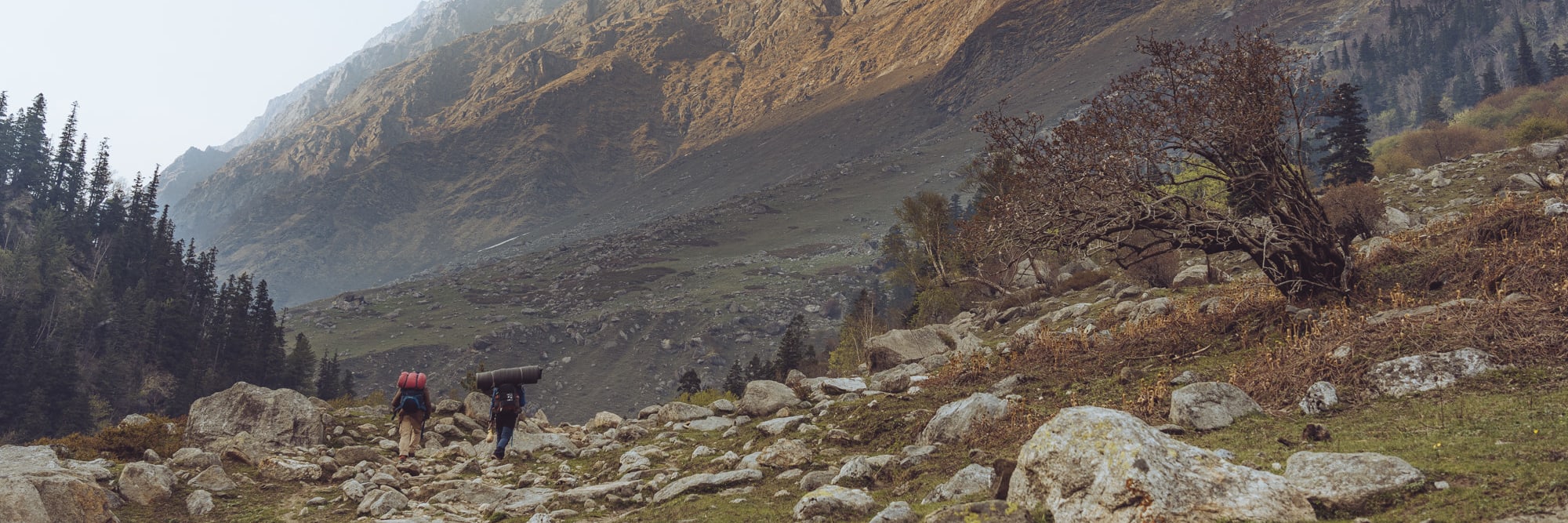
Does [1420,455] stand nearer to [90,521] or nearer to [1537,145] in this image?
[90,521]

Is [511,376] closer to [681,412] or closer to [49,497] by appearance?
[681,412]

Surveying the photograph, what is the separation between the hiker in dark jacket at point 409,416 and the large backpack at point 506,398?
1946 mm

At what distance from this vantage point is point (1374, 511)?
6383 millimetres

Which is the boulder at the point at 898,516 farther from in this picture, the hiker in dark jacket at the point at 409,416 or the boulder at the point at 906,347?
the boulder at the point at 906,347

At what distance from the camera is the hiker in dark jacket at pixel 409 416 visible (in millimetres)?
19188

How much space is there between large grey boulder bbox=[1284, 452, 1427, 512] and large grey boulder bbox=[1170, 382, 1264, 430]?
4.00 metres

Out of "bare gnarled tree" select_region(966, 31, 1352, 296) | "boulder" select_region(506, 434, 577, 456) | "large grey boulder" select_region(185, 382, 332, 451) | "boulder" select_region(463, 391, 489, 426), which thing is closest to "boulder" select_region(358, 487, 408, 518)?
"boulder" select_region(506, 434, 577, 456)

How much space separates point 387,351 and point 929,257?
137 meters

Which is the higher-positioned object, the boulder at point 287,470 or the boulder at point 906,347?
the boulder at point 287,470

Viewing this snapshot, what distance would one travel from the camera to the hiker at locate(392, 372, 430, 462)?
19.2 m

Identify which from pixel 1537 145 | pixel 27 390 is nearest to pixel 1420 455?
pixel 1537 145

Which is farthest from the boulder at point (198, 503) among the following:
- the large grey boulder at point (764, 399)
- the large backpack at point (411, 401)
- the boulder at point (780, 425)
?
the large grey boulder at point (764, 399)

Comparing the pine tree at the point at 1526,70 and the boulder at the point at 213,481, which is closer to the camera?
the boulder at the point at 213,481

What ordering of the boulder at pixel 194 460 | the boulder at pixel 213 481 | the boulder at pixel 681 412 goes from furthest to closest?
the boulder at pixel 681 412
the boulder at pixel 194 460
the boulder at pixel 213 481
